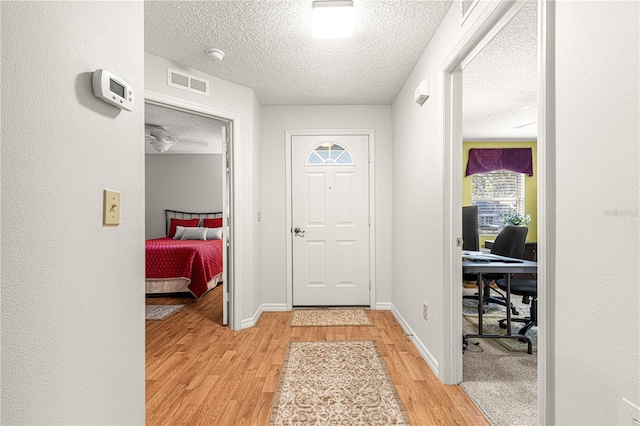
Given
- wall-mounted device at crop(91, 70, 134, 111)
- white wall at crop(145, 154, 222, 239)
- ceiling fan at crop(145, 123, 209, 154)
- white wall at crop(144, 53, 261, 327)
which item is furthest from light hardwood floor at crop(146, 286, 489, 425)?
white wall at crop(145, 154, 222, 239)

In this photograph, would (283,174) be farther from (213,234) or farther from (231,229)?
(213,234)

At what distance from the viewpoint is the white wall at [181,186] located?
6.47 meters

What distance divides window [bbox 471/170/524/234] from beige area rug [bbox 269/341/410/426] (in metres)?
4.02

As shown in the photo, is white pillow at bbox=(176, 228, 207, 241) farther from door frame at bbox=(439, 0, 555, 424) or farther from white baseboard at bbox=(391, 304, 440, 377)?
door frame at bbox=(439, 0, 555, 424)

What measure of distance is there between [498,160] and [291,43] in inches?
176

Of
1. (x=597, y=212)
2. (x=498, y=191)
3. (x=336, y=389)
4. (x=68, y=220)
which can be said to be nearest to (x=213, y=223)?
(x=336, y=389)

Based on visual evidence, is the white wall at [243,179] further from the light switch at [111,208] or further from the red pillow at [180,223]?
the red pillow at [180,223]

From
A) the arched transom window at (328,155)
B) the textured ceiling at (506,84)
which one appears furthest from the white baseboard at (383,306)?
the textured ceiling at (506,84)

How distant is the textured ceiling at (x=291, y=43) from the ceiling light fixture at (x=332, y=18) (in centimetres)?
8

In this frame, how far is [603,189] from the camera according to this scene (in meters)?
0.91

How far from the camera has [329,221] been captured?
3811 millimetres

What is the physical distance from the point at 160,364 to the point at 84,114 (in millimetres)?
2118

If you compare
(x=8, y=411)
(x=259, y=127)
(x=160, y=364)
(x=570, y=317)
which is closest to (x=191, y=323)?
(x=160, y=364)

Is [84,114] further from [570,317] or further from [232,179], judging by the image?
[232,179]
